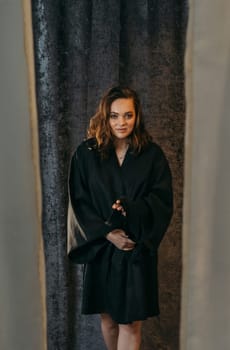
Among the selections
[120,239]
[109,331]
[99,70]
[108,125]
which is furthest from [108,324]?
[99,70]

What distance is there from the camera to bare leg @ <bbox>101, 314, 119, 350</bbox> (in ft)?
3.38

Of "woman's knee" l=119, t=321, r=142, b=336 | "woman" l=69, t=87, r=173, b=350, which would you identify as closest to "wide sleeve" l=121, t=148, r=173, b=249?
"woman" l=69, t=87, r=173, b=350

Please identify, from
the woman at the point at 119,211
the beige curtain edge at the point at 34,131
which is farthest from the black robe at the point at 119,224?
the beige curtain edge at the point at 34,131

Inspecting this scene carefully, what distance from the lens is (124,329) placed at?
3.30ft

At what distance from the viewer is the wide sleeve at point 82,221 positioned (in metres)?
0.97

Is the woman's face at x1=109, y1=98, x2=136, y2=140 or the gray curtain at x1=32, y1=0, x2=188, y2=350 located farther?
the gray curtain at x1=32, y1=0, x2=188, y2=350

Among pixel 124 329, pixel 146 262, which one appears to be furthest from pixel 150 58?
pixel 124 329

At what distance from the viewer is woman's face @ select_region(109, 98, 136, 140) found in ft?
3.14

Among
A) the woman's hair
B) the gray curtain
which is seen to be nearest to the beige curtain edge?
the gray curtain

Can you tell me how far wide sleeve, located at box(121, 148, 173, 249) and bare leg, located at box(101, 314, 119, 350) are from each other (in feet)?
0.62

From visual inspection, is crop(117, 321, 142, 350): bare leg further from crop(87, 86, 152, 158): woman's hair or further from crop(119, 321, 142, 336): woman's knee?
crop(87, 86, 152, 158): woman's hair

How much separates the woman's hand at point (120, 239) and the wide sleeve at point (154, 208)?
0.6 inches

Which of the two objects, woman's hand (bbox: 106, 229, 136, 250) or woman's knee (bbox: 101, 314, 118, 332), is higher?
woman's hand (bbox: 106, 229, 136, 250)

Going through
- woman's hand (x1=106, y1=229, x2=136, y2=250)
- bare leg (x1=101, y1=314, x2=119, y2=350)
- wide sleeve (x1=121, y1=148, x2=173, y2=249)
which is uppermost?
wide sleeve (x1=121, y1=148, x2=173, y2=249)
